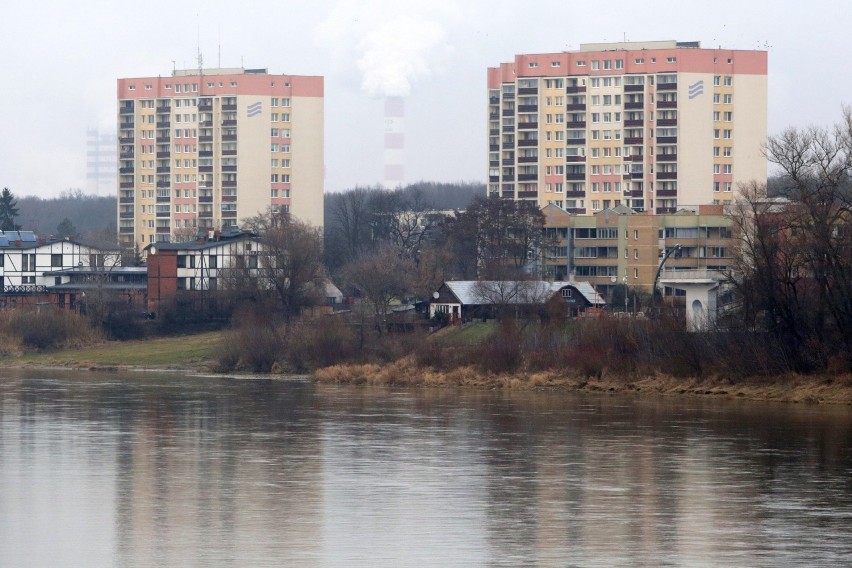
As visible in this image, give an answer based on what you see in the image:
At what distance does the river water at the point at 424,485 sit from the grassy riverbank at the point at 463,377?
4.38 metres

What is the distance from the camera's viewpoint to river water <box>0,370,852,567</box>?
19875 millimetres

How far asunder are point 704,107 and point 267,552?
117392 millimetres

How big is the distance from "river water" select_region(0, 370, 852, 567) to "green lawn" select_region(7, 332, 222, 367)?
103 feet

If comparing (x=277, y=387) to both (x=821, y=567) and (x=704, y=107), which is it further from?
(x=704, y=107)

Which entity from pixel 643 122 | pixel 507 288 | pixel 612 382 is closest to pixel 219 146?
pixel 643 122

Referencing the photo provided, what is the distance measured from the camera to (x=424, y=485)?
2744 centimetres

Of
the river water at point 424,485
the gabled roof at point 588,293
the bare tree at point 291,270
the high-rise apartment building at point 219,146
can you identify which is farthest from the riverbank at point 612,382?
the high-rise apartment building at point 219,146

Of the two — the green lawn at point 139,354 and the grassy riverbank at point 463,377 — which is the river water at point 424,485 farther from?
the green lawn at point 139,354

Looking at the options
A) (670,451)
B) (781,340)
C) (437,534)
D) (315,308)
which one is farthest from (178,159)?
(437,534)

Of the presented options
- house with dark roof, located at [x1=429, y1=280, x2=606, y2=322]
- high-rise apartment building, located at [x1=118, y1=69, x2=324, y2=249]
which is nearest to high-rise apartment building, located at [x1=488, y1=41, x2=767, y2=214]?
high-rise apartment building, located at [x1=118, y1=69, x2=324, y2=249]

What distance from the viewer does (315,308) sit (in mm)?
90250

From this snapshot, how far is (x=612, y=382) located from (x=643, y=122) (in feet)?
251

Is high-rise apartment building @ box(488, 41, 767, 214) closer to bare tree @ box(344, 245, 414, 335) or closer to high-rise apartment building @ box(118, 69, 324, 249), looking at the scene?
bare tree @ box(344, 245, 414, 335)

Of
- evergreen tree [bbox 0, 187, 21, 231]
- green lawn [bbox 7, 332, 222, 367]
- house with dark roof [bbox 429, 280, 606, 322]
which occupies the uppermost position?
evergreen tree [bbox 0, 187, 21, 231]
